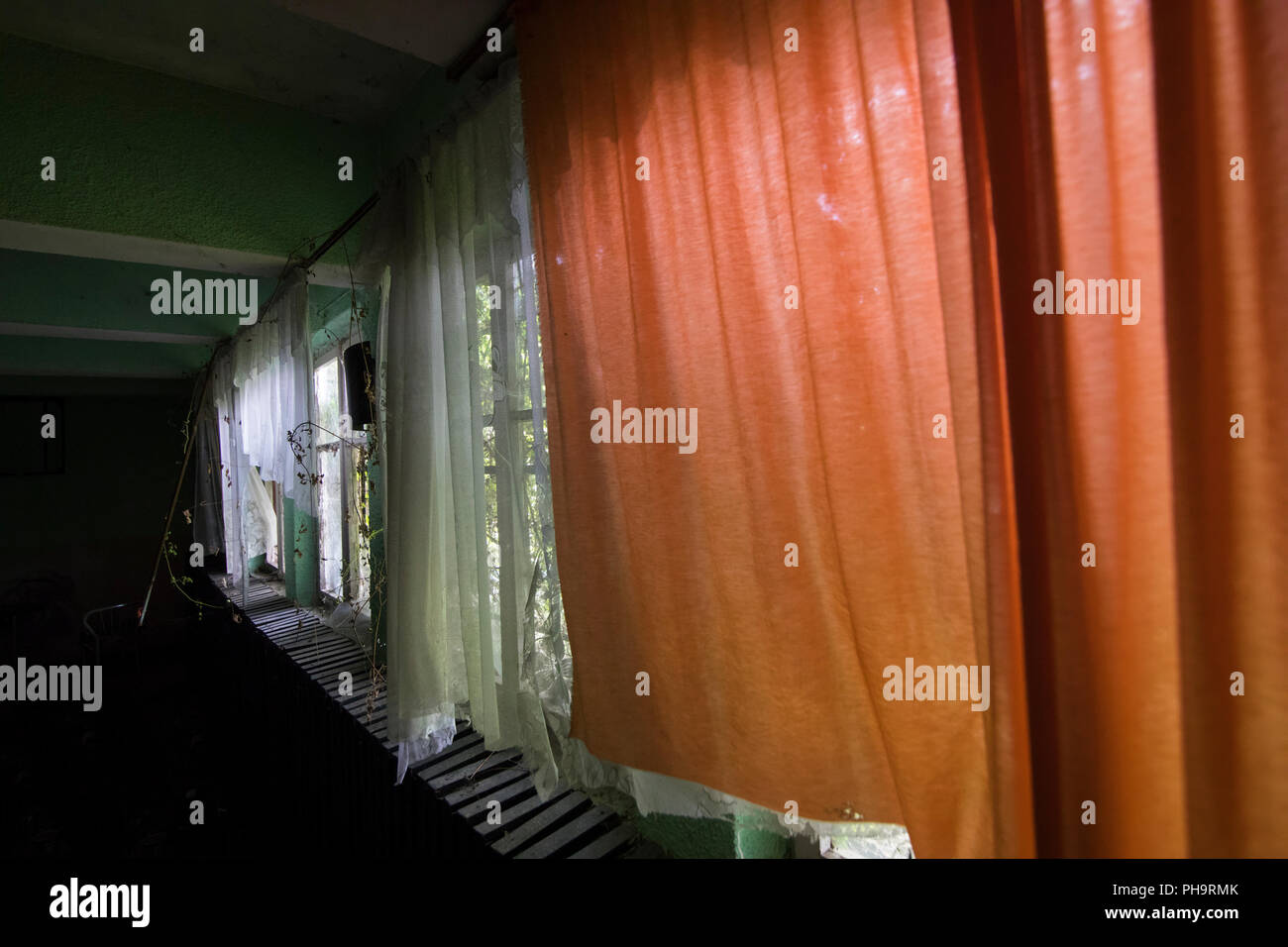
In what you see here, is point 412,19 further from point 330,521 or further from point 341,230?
point 330,521

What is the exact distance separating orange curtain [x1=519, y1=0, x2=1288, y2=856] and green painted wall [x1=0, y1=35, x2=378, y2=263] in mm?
1637

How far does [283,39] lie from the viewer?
5.85ft

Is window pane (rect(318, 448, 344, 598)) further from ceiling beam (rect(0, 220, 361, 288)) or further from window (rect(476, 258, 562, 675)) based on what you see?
window (rect(476, 258, 562, 675))

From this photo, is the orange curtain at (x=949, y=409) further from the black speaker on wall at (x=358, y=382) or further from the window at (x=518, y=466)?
the black speaker on wall at (x=358, y=382)

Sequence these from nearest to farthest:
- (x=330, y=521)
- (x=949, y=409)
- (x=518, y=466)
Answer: (x=949, y=409) < (x=518, y=466) < (x=330, y=521)

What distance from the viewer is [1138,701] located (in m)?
0.56

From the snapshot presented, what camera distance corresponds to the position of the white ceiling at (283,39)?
1351mm

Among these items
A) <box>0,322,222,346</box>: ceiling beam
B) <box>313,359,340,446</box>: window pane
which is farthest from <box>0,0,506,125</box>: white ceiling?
<box>0,322,222,346</box>: ceiling beam

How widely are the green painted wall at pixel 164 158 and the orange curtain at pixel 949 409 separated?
1.64 metres

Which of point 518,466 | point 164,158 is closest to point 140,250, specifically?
point 164,158

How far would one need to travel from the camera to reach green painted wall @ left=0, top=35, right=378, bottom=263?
1.67m

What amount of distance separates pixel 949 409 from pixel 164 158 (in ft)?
8.34
